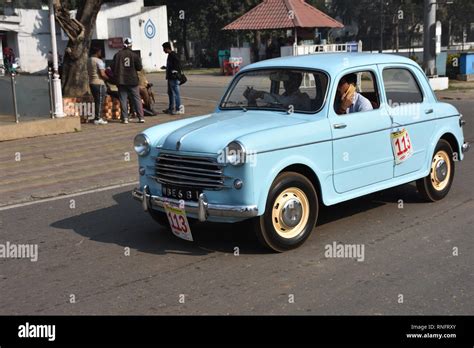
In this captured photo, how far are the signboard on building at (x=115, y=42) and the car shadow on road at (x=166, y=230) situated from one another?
38398 millimetres

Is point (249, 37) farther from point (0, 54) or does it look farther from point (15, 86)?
point (15, 86)

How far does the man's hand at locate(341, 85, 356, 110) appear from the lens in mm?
6297

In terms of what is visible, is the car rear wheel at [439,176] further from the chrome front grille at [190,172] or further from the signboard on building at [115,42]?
the signboard on building at [115,42]

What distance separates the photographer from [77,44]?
15.6 metres

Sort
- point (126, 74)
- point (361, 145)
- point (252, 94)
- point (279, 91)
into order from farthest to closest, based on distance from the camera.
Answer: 1. point (126, 74)
2. point (252, 94)
3. point (279, 91)
4. point (361, 145)

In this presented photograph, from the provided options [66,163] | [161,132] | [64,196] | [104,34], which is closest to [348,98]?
[161,132]

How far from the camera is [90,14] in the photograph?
16219 mm

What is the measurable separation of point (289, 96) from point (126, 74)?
27.0ft

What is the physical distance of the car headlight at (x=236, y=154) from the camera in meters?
5.25

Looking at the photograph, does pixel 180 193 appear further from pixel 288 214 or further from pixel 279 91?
pixel 279 91

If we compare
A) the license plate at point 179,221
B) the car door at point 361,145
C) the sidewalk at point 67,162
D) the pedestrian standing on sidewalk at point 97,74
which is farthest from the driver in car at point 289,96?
the pedestrian standing on sidewalk at point 97,74

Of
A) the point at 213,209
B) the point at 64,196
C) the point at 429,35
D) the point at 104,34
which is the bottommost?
the point at 64,196

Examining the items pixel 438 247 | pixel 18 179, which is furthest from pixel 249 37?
pixel 438 247

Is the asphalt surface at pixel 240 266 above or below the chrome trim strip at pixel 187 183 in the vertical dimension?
below
